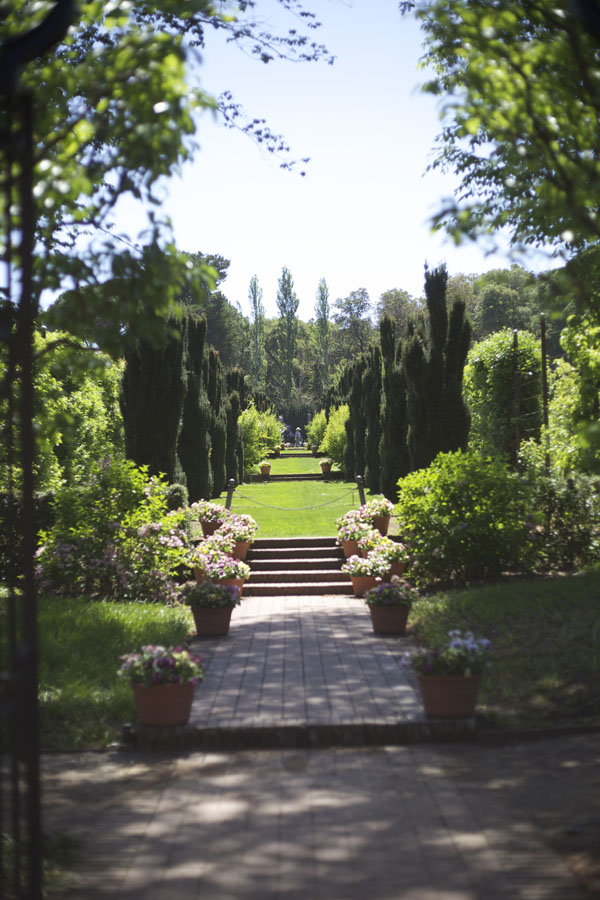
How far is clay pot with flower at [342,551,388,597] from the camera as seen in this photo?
11.7 metres

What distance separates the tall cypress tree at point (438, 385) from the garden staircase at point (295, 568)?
2.63 metres

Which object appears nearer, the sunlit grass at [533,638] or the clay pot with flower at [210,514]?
the sunlit grass at [533,638]

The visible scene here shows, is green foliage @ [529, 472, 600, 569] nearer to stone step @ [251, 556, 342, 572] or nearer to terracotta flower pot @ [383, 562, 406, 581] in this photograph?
terracotta flower pot @ [383, 562, 406, 581]

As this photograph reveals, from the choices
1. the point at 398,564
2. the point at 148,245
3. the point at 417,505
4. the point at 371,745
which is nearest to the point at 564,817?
the point at 371,745

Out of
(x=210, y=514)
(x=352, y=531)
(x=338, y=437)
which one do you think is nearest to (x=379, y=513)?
(x=352, y=531)

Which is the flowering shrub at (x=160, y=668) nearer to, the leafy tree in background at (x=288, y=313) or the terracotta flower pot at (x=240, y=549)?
the terracotta flower pot at (x=240, y=549)

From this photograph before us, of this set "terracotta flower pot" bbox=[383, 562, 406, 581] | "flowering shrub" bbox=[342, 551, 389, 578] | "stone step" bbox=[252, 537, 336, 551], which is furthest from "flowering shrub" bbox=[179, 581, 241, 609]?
"stone step" bbox=[252, 537, 336, 551]

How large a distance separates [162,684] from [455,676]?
89.1 inches

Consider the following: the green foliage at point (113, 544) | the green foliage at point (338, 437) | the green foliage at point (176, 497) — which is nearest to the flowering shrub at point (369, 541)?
the green foliage at point (113, 544)

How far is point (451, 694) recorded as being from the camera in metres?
6.42

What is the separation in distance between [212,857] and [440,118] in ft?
16.6

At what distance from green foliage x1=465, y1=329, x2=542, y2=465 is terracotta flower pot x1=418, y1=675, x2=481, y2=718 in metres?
18.0

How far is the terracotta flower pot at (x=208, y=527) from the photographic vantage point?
15.5 m

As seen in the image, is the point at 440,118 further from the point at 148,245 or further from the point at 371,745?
the point at 371,745
